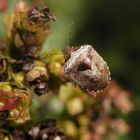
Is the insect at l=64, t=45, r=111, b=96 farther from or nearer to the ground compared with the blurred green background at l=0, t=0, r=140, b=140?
farther from the ground

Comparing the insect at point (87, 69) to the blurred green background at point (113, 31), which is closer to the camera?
the insect at point (87, 69)

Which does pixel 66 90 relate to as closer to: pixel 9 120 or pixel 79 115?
pixel 79 115

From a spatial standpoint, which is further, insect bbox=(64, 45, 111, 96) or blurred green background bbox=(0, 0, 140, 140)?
blurred green background bbox=(0, 0, 140, 140)

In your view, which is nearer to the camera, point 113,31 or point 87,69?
point 87,69

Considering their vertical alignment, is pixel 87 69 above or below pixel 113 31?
above

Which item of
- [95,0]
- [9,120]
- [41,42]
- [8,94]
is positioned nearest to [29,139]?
[9,120]
